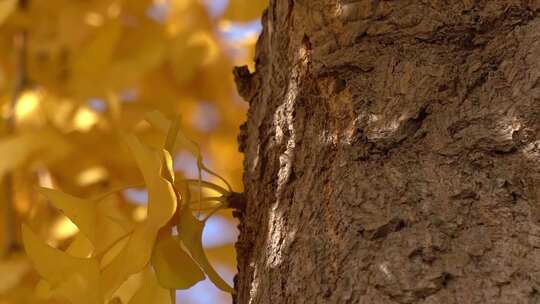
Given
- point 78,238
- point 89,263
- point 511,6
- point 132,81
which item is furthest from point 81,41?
point 511,6

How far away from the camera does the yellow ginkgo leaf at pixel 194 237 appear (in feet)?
2.41

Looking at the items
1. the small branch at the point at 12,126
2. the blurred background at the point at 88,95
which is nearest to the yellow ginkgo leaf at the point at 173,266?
the blurred background at the point at 88,95

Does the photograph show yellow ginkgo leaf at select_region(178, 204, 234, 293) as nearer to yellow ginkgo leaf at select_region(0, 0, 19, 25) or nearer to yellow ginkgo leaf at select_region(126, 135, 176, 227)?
yellow ginkgo leaf at select_region(126, 135, 176, 227)

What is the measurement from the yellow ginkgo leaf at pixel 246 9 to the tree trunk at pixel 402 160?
651 mm


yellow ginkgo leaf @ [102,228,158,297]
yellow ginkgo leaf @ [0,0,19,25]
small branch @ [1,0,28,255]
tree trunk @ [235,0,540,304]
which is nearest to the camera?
tree trunk @ [235,0,540,304]

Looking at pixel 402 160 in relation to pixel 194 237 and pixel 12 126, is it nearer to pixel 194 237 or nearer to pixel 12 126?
pixel 194 237

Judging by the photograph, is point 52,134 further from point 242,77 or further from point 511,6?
point 511,6

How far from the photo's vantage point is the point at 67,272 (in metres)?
0.76

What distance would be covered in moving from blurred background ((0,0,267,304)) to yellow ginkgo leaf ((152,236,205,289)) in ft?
1.98

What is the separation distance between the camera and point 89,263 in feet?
2.53

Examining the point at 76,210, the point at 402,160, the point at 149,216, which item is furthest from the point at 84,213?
the point at 402,160

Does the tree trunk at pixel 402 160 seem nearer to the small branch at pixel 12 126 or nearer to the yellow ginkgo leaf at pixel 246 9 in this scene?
the yellow ginkgo leaf at pixel 246 9

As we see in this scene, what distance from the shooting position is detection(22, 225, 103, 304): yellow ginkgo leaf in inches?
29.5

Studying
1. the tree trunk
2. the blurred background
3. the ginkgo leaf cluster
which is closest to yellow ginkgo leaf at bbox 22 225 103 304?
the ginkgo leaf cluster
